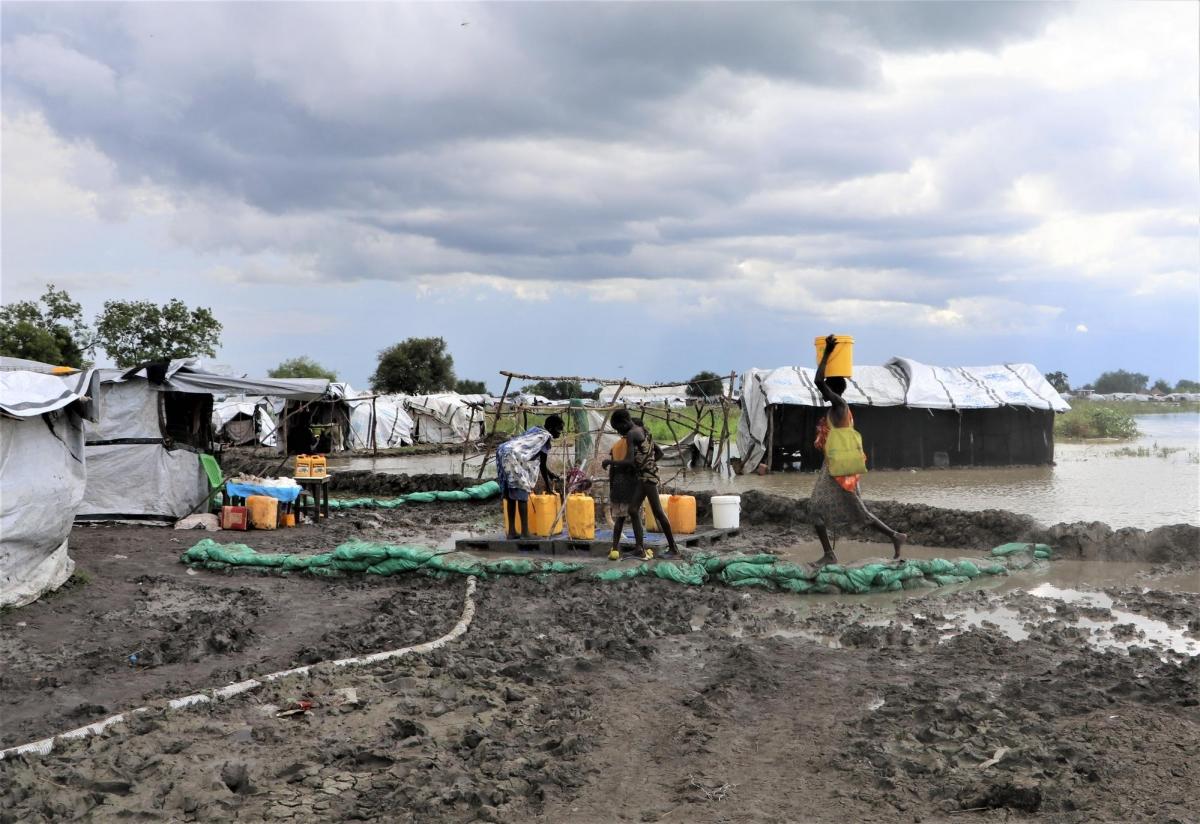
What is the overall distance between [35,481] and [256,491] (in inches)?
203

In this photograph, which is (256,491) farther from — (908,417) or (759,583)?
(908,417)

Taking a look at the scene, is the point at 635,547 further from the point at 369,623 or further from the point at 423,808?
the point at 423,808

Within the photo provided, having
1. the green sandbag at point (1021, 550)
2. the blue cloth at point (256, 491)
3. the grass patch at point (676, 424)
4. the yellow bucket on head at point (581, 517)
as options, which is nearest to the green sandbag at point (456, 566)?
the yellow bucket on head at point (581, 517)

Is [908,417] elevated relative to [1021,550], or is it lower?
elevated

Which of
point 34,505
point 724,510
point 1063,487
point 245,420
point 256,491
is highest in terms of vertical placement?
point 245,420

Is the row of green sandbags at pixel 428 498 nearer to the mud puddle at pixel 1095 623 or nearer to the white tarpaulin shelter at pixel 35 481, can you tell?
the white tarpaulin shelter at pixel 35 481

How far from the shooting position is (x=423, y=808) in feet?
13.3

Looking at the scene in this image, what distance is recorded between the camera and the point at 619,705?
546 centimetres

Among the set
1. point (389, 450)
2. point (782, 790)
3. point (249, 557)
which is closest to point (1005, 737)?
point (782, 790)

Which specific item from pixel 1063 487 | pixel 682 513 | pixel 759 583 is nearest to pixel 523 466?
pixel 682 513

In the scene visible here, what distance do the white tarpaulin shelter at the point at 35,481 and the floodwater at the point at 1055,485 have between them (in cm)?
955

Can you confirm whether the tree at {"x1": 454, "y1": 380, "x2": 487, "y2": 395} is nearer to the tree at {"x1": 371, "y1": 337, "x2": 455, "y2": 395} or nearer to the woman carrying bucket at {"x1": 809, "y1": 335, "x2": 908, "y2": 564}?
the tree at {"x1": 371, "y1": 337, "x2": 455, "y2": 395}

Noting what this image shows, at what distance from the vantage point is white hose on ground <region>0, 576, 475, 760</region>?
480 centimetres

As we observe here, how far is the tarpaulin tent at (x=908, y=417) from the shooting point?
73.5 ft
